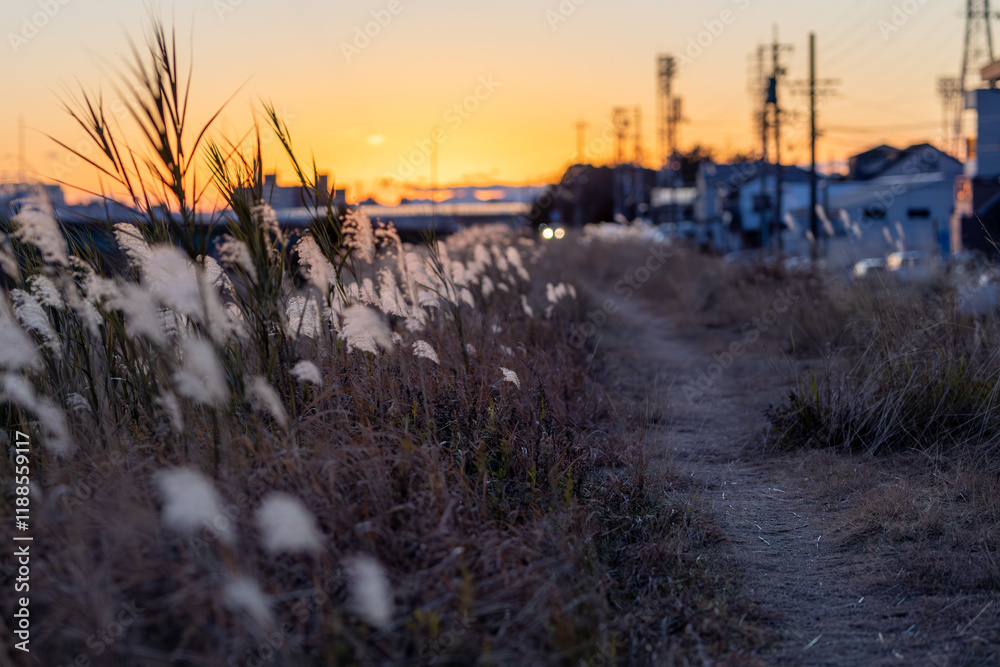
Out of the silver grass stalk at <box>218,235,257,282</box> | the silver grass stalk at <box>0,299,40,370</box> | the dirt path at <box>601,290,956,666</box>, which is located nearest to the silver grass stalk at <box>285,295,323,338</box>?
the silver grass stalk at <box>218,235,257,282</box>

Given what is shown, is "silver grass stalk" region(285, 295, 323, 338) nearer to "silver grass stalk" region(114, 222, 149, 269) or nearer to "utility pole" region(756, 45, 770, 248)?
"silver grass stalk" region(114, 222, 149, 269)

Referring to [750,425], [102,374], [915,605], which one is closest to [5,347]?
[102,374]

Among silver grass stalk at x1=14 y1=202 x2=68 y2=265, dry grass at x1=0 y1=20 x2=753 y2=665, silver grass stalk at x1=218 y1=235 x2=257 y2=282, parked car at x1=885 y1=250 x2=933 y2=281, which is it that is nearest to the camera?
dry grass at x1=0 y1=20 x2=753 y2=665

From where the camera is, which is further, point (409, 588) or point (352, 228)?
point (352, 228)

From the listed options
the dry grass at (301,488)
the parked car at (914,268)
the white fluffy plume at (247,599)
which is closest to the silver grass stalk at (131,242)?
the dry grass at (301,488)

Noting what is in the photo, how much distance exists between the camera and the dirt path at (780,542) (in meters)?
3.18

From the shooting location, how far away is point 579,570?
3.37m

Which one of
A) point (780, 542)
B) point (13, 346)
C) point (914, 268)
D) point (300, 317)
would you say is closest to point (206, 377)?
point (13, 346)

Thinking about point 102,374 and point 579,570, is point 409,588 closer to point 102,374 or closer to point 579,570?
point 579,570

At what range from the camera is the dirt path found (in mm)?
3178

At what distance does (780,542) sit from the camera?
14.0ft

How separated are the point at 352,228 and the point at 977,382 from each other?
409 centimetres

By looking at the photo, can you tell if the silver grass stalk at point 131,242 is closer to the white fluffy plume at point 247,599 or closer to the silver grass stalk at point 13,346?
the silver grass stalk at point 13,346

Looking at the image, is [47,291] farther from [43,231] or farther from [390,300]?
[390,300]
